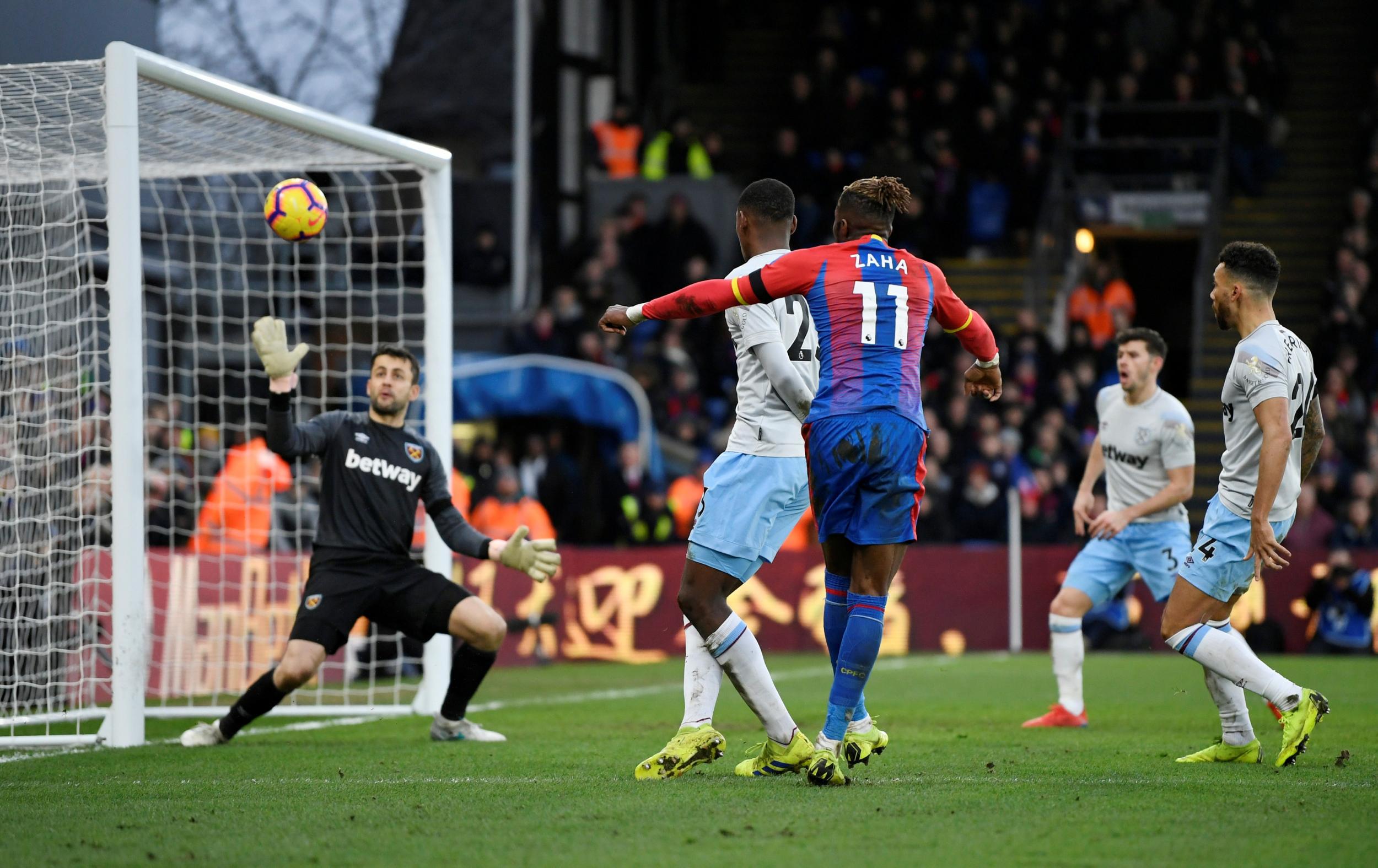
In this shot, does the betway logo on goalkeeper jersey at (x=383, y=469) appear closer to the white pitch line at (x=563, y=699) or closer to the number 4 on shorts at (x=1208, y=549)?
the white pitch line at (x=563, y=699)

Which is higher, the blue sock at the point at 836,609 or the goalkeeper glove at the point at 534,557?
the goalkeeper glove at the point at 534,557

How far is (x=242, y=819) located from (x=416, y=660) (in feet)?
23.0

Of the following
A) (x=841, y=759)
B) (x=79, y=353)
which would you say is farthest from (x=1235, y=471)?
(x=79, y=353)

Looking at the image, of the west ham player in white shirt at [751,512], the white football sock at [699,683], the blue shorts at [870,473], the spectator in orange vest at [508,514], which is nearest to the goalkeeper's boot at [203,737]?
the west ham player in white shirt at [751,512]

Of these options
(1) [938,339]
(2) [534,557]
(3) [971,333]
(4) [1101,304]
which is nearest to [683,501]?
(1) [938,339]

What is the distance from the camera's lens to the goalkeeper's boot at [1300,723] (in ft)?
22.5

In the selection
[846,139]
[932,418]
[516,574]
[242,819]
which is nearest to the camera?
[242,819]

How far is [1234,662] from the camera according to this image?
7.02m

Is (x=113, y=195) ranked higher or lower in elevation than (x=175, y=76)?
lower

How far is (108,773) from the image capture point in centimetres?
709

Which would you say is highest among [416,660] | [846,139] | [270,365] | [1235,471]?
[846,139]

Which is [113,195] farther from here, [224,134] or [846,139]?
[846,139]

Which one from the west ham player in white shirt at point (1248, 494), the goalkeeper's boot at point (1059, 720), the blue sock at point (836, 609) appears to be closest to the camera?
the blue sock at point (836, 609)

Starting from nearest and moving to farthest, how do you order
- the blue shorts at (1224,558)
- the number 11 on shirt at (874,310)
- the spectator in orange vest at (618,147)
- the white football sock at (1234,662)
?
the number 11 on shirt at (874,310)
the white football sock at (1234,662)
the blue shorts at (1224,558)
the spectator in orange vest at (618,147)
